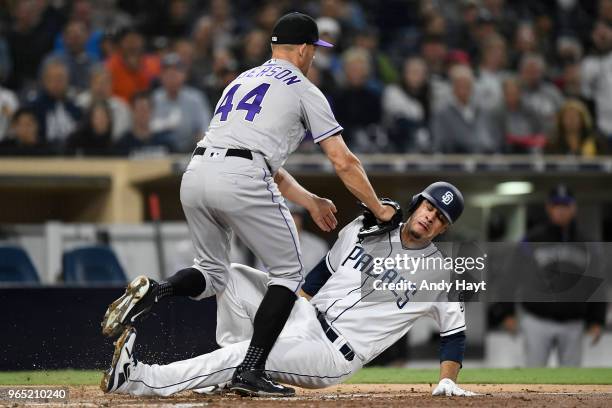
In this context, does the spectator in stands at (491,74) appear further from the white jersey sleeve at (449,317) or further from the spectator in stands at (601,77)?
the white jersey sleeve at (449,317)

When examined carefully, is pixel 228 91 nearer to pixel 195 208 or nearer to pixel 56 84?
pixel 195 208

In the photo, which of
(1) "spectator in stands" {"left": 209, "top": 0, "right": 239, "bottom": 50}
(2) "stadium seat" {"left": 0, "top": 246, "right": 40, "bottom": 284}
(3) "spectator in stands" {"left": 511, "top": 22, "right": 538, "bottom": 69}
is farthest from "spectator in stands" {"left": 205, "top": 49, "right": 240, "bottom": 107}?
(3) "spectator in stands" {"left": 511, "top": 22, "right": 538, "bottom": 69}

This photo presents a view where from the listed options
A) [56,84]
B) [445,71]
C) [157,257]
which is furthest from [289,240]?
[445,71]

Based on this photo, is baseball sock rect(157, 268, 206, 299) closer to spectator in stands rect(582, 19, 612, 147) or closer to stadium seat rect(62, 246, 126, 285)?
stadium seat rect(62, 246, 126, 285)

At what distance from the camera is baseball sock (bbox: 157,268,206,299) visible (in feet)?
16.7

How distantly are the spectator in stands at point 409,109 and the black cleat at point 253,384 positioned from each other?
248 inches

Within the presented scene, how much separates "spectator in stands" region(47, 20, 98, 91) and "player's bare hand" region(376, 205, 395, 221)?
632 centimetres

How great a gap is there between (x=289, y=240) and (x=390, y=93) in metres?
6.81

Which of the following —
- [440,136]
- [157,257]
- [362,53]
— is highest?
[362,53]

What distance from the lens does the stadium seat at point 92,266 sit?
384 inches

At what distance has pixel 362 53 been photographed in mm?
11883

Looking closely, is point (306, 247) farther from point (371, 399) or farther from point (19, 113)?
point (371, 399)

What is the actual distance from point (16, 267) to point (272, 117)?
16.5 ft

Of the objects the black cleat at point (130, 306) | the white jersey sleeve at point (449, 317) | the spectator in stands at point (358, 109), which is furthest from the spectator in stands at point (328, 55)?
the black cleat at point (130, 306)
